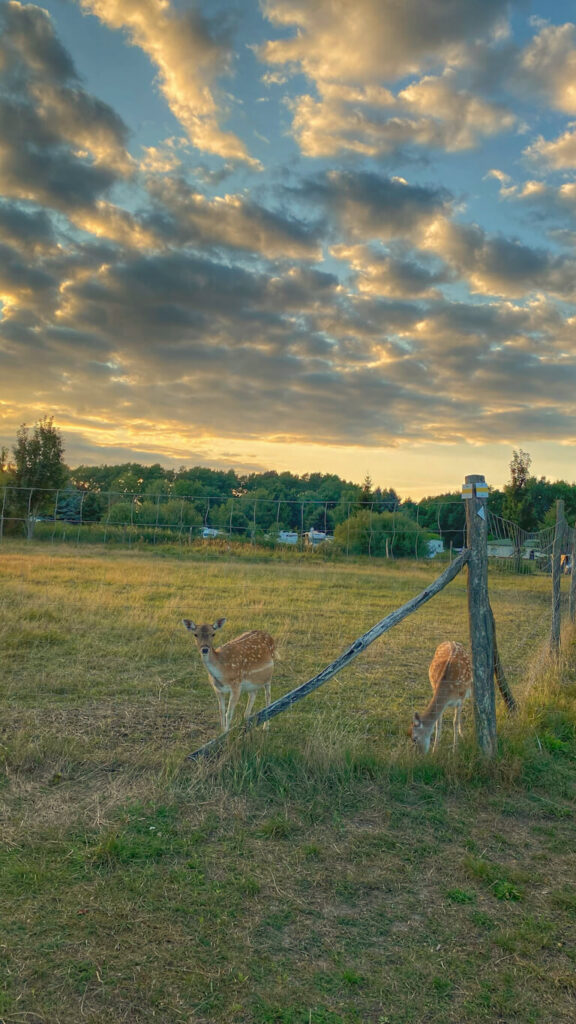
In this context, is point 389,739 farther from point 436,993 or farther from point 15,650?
point 15,650

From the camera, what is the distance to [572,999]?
3307 millimetres

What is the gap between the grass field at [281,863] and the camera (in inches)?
130

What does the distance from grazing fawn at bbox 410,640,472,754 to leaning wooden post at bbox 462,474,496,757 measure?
1.48ft

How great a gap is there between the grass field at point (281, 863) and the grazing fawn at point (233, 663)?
0.43m

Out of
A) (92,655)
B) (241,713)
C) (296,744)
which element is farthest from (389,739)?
(92,655)

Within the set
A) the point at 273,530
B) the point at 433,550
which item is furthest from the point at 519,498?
the point at 273,530

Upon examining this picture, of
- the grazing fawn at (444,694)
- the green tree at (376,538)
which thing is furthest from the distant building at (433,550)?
the grazing fawn at (444,694)

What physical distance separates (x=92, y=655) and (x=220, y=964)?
780cm

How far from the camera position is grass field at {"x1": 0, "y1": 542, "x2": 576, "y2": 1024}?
3301 millimetres

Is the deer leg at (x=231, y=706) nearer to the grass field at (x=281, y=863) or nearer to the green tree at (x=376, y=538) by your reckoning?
the grass field at (x=281, y=863)

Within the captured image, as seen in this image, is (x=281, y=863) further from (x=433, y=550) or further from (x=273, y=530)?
(x=433, y=550)

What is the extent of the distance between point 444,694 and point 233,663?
234 cm

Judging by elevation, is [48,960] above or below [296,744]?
below

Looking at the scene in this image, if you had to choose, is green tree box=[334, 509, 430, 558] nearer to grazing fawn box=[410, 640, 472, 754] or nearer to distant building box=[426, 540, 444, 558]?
distant building box=[426, 540, 444, 558]
